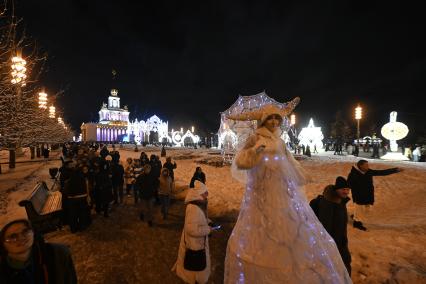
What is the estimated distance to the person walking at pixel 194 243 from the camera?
3426 millimetres

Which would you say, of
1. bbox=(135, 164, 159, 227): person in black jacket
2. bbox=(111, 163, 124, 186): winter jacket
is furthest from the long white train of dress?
bbox=(111, 163, 124, 186): winter jacket

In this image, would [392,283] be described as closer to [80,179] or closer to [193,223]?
[193,223]

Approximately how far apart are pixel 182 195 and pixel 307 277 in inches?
305

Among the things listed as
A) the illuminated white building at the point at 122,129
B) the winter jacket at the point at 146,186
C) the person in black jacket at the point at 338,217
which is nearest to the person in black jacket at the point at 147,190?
the winter jacket at the point at 146,186

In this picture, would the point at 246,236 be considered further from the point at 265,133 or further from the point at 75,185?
the point at 75,185

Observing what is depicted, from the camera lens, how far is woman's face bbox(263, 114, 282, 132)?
3.51 meters

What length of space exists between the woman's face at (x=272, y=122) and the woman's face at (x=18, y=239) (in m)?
2.89

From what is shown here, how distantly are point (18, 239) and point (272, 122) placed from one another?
3.01m

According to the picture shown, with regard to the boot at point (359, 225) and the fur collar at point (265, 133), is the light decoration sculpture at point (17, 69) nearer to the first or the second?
the fur collar at point (265, 133)

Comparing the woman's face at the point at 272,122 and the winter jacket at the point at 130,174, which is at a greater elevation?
the woman's face at the point at 272,122

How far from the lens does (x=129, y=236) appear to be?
19.8 ft

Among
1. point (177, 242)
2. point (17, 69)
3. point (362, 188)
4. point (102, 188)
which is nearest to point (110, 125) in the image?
point (17, 69)

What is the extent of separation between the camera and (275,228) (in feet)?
10.0

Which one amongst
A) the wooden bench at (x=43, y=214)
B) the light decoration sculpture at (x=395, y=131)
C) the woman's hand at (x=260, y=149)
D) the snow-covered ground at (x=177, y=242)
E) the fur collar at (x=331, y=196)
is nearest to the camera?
the woman's hand at (x=260, y=149)
